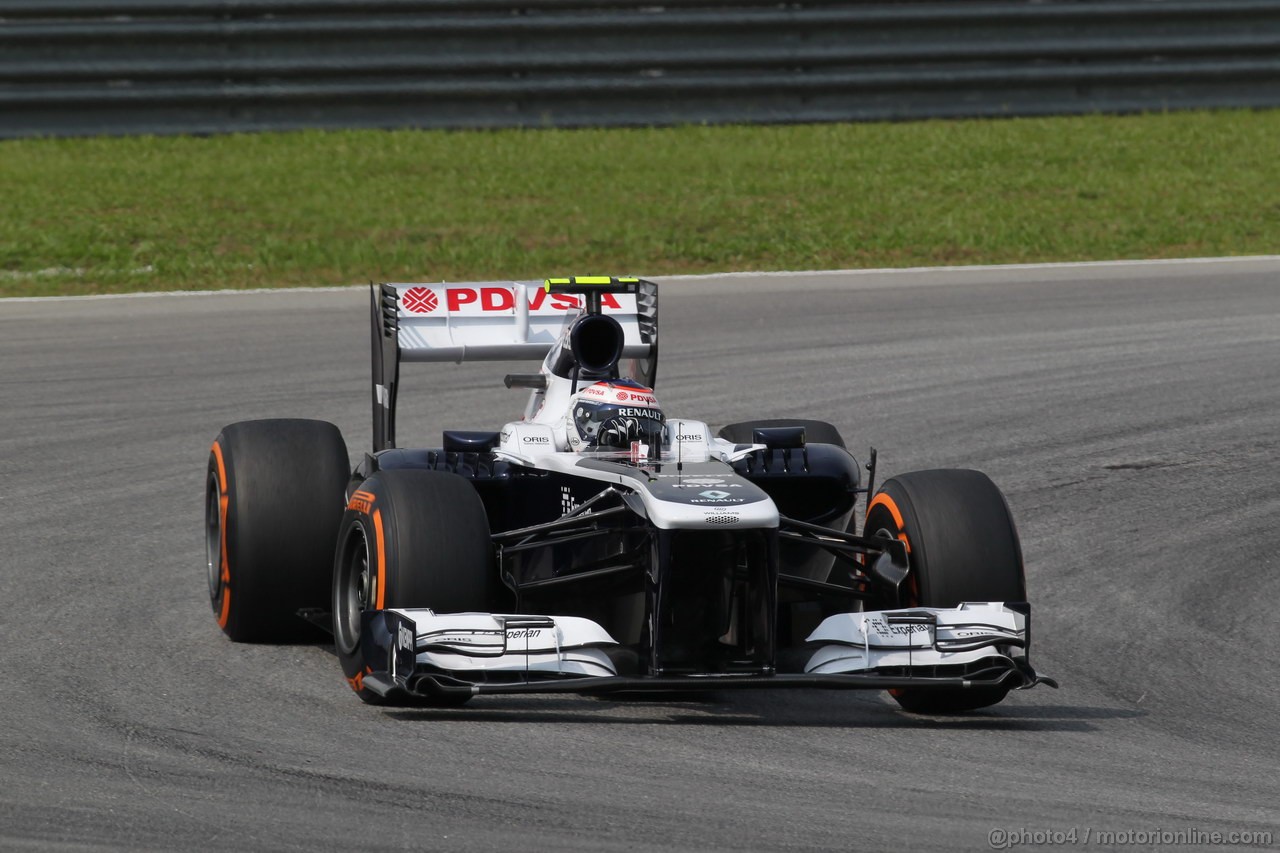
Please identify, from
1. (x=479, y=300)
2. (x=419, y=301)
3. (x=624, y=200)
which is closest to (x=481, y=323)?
(x=479, y=300)

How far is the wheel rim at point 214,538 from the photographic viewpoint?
7.82m

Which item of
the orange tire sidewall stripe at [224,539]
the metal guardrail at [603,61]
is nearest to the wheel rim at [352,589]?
the orange tire sidewall stripe at [224,539]

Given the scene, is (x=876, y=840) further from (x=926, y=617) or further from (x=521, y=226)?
(x=521, y=226)

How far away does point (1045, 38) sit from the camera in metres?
20.6

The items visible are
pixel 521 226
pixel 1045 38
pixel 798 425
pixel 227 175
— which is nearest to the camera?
pixel 798 425

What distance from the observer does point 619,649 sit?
6.60 m

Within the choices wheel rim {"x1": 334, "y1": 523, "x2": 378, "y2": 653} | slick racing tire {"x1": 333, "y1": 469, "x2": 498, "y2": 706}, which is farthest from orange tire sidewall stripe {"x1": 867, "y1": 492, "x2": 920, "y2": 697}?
wheel rim {"x1": 334, "y1": 523, "x2": 378, "y2": 653}

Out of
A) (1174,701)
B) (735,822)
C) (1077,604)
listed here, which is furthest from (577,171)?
(735,822)

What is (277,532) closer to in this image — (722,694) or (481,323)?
(481,323)

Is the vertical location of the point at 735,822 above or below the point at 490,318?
below

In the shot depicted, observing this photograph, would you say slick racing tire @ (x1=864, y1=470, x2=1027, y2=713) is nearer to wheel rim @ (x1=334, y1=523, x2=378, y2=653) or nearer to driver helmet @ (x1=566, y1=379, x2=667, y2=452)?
driver helmet @ (x1=566, y1=379, x2=667, y2=452)

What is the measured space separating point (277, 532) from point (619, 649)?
5.28 ft

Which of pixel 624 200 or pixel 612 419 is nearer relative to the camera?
pixel 612 419

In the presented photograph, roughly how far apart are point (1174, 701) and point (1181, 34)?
592 inches
